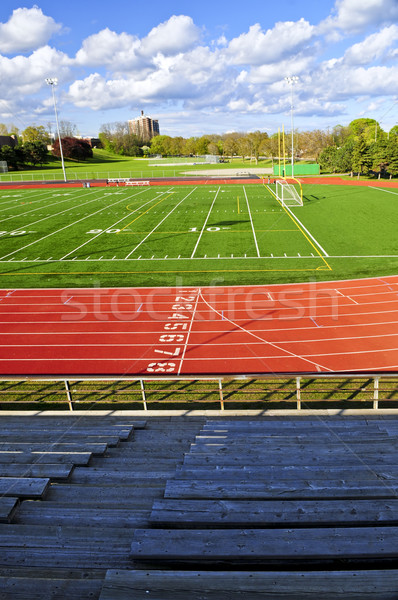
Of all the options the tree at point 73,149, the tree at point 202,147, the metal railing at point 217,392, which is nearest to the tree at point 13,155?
the tree at point 73,149

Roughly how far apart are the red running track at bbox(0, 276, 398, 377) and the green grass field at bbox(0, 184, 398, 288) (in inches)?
77.0

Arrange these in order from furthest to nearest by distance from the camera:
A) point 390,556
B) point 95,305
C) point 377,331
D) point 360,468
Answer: point 95,305
point 377,331
point 360,468
point 390,556

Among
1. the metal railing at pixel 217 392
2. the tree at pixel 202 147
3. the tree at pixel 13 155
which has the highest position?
the tree at pixel 202 147

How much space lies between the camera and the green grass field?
914 inches

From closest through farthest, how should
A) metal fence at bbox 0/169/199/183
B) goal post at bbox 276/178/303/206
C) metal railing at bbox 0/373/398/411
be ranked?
metal railing at bbox 0/373/398/411
goal post at bbox 276/178/303/206
metal fence at bbox 0/169/199/183

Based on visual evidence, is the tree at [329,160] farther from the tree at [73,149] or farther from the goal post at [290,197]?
the tree at [73,149]

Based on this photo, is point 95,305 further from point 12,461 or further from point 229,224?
point 229,224

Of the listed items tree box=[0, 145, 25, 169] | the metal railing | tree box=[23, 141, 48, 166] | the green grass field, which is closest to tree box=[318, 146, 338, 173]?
the green grass field

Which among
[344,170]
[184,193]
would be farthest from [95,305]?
[344,170]

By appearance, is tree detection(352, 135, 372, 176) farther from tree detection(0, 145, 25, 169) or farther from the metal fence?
tree detection(0, 145, 25, 169)

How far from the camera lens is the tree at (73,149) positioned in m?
120

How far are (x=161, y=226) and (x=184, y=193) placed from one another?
67.4 feet

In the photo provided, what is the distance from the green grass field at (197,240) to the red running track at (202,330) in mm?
1956

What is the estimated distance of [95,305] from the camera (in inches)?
757
